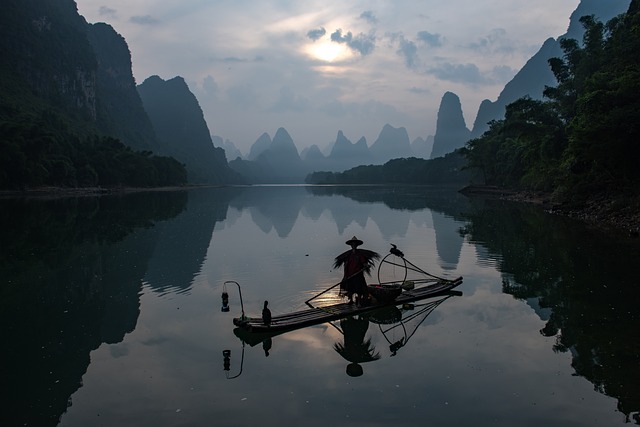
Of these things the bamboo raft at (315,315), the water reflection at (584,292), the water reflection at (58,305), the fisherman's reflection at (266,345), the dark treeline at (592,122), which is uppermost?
the dark treeline at (592,122)

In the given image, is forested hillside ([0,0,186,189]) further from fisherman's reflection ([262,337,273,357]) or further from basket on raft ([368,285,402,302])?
fisherman's reflection ([262,337,273,357])

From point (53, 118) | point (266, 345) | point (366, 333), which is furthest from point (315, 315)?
point (53, 118)

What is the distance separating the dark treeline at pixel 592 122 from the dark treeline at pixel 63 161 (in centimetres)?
7392

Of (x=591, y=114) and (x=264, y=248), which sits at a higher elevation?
(x=591, y=114)

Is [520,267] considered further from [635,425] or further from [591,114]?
[591,114]

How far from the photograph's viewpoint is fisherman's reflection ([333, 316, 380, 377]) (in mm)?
10875

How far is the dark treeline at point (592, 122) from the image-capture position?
108 ft

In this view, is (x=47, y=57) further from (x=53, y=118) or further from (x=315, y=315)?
(x=315, y=315)

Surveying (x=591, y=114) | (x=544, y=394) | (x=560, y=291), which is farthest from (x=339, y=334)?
(x=591, y=114)

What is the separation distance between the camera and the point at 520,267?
838 inches

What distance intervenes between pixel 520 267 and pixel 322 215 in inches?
1240

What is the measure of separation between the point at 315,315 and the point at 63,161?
3469 inches

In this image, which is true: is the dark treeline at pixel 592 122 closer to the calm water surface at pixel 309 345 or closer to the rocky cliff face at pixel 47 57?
the calm water surface at pixel 309 345

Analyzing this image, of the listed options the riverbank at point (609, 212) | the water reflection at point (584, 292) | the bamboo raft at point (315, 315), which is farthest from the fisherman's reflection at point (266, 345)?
the riverbank at point (609, 212)
